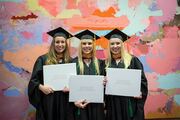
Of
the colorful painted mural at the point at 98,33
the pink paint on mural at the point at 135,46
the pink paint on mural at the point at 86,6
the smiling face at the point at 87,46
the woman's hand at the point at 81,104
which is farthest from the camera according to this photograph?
the pink paint on mural at the point at 135,46

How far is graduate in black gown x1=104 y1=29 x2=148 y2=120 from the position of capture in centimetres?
346

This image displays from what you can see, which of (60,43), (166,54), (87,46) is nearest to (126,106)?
(87,46)

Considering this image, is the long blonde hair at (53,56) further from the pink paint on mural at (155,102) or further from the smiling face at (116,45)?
the pink paint on mural at (155,102)

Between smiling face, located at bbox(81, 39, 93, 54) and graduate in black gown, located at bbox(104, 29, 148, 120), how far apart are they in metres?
0.24

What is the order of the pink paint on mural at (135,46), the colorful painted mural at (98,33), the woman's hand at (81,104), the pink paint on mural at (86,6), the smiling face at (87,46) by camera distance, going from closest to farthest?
the woman's hand at (81,104)
the smiling face at (87,46)
the colorful painted mural at (98,33)
the pink paint on mural at (86,6)
the pink paint on mural at (135,46)

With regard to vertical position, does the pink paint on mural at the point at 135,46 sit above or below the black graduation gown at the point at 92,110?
above

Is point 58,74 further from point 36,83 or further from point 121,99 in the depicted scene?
point 121,99

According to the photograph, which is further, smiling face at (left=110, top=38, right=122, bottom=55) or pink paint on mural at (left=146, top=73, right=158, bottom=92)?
pink paint on mural at (left=146, top=73, right=158, bottom=92)

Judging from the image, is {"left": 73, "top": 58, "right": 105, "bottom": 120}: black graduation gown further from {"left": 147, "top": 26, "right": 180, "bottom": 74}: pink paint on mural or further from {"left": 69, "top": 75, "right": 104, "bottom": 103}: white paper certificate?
{"left": 147, "top": 26, "right": 180, "bottom": 74}: pink paint on mural

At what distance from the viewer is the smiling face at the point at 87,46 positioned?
3.43 metres

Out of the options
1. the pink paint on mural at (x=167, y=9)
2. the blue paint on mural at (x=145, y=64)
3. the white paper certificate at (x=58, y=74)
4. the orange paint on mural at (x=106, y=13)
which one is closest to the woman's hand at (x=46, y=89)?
the white paper certificate at (x=58, y=74)

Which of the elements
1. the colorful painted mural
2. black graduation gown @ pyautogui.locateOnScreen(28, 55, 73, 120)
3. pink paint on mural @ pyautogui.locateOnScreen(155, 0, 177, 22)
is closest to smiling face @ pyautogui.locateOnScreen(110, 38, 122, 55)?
the colorful painted mural

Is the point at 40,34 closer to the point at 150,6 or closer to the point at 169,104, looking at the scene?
the point at 150,6

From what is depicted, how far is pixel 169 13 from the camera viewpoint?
14.0ft
